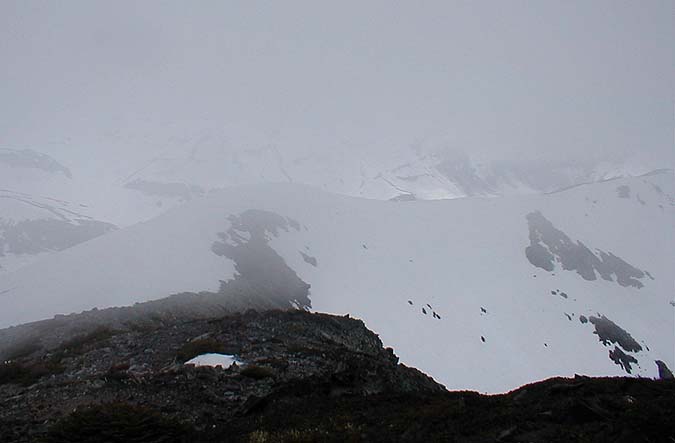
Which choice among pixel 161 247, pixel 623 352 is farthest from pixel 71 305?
pixel 623 352

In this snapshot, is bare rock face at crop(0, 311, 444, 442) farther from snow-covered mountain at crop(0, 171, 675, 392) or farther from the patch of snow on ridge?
snow-covered mountain at crop(0, 171, 675, 392)

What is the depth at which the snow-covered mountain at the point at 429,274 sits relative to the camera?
171ft

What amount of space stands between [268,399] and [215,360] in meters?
6.21

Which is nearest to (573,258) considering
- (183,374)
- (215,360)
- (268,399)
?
(215,360)

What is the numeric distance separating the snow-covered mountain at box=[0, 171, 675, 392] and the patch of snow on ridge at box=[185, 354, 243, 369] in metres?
27.6

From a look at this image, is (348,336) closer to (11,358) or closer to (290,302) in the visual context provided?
(11,358)

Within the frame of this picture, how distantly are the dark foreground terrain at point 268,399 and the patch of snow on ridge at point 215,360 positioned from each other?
1.66ft

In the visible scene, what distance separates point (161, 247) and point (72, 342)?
115ft

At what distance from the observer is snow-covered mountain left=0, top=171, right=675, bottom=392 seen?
171 ft

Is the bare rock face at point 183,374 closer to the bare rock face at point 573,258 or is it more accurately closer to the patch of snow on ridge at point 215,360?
the patch of snow on ridge at point 215,360

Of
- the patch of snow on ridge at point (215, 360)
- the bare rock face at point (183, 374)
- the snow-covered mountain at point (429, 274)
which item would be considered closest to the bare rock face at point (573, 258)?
the snow-covered mountain at point (429, 274)

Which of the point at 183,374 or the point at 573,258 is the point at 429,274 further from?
the point at 183,374

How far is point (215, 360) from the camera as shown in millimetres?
19406

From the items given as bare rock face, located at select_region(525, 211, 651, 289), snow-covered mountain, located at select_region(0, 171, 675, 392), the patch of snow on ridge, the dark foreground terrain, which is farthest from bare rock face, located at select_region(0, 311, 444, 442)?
bare rock face, located at select_region(525, 211, 651, 289)
